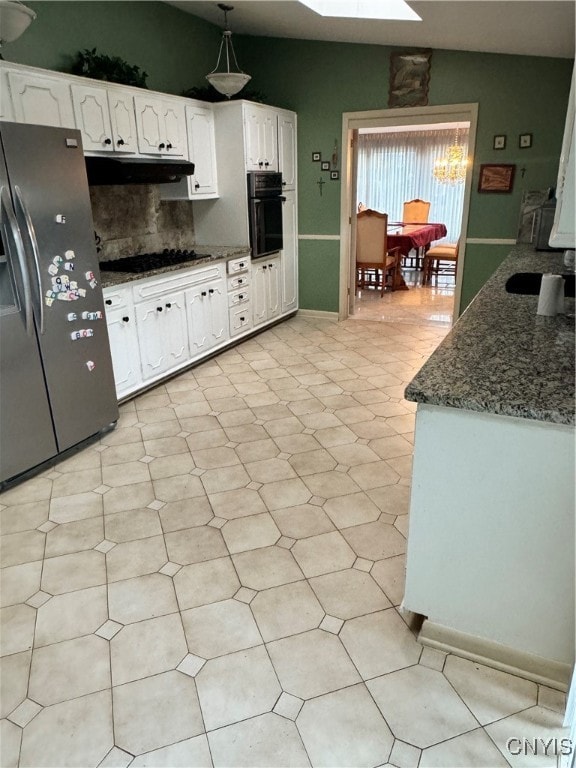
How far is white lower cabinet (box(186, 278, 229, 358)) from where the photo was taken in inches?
164

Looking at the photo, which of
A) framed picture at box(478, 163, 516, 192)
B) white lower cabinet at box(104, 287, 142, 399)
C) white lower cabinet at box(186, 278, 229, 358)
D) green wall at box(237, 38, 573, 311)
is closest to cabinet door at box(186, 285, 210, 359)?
white lower cabinet at box(186, 278, 229, 358)

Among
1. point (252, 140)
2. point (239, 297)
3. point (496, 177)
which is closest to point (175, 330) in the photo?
point (239, 297)

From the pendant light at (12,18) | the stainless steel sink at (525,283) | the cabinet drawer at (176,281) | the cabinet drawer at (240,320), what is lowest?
the cabinet drawer at (240,320)

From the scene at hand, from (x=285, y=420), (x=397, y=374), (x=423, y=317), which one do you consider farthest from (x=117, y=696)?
(x=423, y=317)

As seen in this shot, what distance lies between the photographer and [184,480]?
2.70 meters

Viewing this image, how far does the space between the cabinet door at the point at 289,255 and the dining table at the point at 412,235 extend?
2.21 meters

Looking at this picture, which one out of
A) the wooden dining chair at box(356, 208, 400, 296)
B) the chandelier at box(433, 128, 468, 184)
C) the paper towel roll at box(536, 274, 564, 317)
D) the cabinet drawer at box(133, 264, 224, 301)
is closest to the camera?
the paper towel roll at box(536, 274, 564, 317)

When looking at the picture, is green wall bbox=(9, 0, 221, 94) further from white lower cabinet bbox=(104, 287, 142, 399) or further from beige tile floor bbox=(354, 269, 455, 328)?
beige tile floor bbox=(354, 269, 455, 328)

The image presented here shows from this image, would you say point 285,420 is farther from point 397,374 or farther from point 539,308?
point 539,308

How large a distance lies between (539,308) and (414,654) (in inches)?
57.2

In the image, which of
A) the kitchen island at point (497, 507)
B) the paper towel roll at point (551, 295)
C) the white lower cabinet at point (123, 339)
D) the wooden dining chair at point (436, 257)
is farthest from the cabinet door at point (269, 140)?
the kitchen island at point (497, 507)

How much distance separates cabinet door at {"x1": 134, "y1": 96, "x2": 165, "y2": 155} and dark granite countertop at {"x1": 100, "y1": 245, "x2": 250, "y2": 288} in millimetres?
859

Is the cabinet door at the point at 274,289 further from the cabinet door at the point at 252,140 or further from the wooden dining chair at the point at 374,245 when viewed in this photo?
the wooden dining chair at the point at 374,245

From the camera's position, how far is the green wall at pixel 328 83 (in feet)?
12.3
